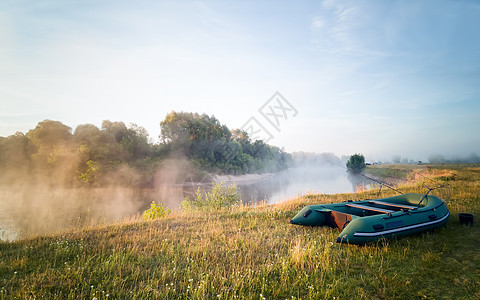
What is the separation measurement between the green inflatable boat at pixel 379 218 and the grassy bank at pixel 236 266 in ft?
0.95

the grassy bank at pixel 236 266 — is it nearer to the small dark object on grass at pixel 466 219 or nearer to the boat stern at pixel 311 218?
the small dark object on grass at pixel 466 219

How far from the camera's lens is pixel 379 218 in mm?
5816

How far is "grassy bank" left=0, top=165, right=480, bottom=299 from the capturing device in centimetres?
375

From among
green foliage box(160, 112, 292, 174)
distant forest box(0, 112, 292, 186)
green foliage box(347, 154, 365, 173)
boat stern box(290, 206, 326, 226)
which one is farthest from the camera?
green foliage box(347, 154, 365, 173)

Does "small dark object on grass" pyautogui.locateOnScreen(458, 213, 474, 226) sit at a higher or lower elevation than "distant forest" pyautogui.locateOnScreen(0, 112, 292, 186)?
lower

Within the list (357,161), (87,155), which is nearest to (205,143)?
(87,155)

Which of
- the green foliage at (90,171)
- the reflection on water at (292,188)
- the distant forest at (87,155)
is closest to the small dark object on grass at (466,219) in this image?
the reflection on water at (292,188)

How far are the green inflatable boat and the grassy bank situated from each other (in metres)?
0.29

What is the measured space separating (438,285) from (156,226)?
758cm

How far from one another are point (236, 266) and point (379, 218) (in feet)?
12.9

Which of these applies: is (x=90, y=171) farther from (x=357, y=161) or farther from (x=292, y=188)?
(x=357, y=161)

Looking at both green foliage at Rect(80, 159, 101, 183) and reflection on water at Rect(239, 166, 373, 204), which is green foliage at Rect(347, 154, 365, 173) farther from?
green foliage at Rect(80, 159, 101, 183)

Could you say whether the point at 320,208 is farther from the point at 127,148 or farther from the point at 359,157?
the point at 359,157

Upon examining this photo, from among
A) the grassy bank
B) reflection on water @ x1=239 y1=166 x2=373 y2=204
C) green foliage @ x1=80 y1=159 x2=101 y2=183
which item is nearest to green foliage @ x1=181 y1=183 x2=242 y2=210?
reflection on water @ x1=239 y1=166 x2=373 y2=204
